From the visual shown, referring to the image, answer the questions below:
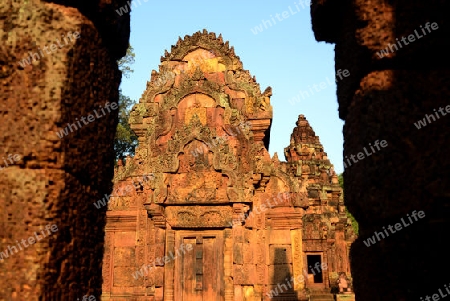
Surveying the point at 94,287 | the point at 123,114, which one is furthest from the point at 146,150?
the point at 123,114

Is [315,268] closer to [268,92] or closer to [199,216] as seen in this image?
[199,216]

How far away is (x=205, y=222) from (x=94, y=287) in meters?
9.76

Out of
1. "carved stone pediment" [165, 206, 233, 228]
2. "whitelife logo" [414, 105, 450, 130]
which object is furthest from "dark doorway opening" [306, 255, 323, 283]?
"whitelife logo" [414, 105, 450, 130]

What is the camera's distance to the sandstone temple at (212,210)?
39.2ft

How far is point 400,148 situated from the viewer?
240 centimetres

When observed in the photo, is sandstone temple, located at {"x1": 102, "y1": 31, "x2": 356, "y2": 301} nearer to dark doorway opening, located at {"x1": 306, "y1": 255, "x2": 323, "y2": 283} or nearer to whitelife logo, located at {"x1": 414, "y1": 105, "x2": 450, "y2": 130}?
dark doorway opening, located at {"x1": 306, "y1": 255, "x2": 323, "y2": 283}

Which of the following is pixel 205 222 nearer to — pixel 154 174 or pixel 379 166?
pixel 154 174

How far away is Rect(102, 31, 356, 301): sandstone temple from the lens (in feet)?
39.2

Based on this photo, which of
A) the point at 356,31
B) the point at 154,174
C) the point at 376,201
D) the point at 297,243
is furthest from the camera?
the point at 154,174

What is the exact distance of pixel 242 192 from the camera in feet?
40.0

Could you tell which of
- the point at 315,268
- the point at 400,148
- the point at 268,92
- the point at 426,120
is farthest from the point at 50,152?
the point at 315,268

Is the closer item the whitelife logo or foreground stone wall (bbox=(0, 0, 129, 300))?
foreground stone wall (bbox=(0, 0, 129, 300))

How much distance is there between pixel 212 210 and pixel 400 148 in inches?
399

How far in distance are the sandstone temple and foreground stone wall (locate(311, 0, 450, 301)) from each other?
9.52m
